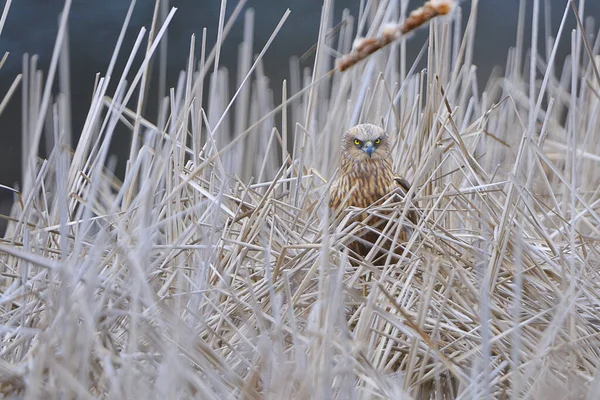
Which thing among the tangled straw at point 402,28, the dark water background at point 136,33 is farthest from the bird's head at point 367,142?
the dark water background at point 136,33

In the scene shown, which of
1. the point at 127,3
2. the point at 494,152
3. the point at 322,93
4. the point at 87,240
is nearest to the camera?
the point at 87,240

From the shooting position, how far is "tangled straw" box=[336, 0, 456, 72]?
2.85ft

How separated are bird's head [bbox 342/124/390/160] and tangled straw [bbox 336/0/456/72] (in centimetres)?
111

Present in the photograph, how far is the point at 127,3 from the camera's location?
3426mm

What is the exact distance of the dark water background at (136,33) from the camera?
3.23 m

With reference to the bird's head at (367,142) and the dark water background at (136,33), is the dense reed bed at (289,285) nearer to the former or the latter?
the bird's head at (367,142)

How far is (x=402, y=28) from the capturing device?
2.91 feet

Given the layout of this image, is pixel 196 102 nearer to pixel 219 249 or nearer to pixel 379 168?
pixel 219 249

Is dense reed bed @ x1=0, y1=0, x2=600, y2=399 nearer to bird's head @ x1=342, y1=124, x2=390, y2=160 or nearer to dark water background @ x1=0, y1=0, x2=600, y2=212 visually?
bird's head @ x1=342, y1=124, x2=390, y2=160

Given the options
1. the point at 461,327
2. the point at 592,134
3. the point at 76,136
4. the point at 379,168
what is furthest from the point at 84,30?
the point at 461,327

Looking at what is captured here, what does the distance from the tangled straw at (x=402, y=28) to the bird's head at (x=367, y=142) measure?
3.66 feet

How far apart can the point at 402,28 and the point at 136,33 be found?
2793mm

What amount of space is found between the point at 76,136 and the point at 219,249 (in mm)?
2073

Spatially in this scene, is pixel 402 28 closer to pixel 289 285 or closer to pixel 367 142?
pixel 289 285
